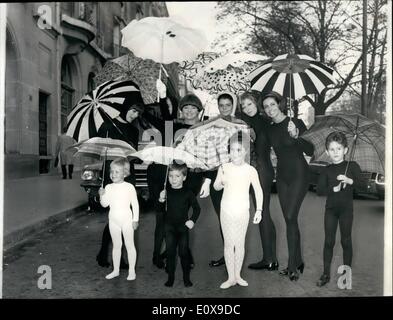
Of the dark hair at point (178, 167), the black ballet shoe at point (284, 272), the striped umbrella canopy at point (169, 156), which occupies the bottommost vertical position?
the black ballet shoe at point (284, 272)

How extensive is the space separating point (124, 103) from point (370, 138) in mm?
2574

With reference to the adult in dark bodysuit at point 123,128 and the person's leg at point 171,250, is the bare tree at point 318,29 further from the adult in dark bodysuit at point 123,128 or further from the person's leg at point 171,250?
the person's leg at point 171,250

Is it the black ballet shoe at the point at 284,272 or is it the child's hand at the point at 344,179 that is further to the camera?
the black ballet shoe at the point at 284,272

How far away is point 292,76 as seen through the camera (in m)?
4.63

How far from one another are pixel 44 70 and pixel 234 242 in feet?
34.2

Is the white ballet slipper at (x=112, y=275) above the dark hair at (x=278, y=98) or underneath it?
underneath

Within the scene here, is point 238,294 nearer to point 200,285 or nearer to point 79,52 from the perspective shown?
point 200,285

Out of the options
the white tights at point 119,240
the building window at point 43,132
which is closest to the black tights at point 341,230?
the white tights at point 119,240

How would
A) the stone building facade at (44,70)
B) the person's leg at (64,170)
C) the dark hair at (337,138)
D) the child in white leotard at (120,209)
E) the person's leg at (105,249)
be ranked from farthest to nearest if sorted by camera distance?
1. the person's leg at (64,170)
2. the stone building facade at (44,70)
3. the person's leg at (105,249)
4. the child in white leotard at (120,209)
5. the dark hair at (337,138)

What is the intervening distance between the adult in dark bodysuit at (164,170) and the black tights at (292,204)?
2.83 feet

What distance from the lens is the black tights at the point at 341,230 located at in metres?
4.18
